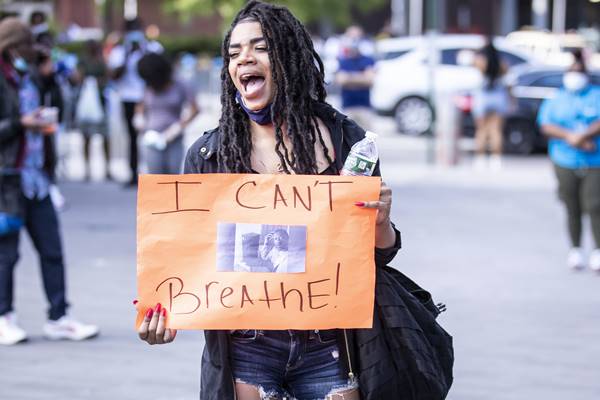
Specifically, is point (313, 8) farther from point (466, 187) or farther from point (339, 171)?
point (339, 171)

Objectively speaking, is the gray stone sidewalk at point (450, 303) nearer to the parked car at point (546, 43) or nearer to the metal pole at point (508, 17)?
the parked car at point (546, 43)

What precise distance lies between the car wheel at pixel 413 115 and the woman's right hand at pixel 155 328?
2013 cm

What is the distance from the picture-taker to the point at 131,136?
14.6 m

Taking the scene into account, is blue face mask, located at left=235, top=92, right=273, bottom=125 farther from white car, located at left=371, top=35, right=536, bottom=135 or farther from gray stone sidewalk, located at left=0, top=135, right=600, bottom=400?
white car, located at left=371, top=35, right=536, bottom=135

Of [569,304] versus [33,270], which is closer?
[569,304]

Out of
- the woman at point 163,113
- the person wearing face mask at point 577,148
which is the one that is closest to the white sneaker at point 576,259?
the person wearing face mask at point 577,148

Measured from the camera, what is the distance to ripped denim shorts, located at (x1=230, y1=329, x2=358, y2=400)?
3.20m

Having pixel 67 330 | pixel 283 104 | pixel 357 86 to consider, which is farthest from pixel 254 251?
pixel 357 86

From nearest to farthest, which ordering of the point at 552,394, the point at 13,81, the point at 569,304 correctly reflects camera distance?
the point at 552,394
the point at 13,81
the point at 569,304

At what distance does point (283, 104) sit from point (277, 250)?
0.41 meters

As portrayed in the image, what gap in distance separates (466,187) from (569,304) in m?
6.93

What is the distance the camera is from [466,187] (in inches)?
602

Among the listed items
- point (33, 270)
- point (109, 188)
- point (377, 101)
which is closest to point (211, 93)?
point (377, 101)

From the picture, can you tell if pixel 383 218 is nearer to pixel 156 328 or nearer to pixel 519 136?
pixel 156 328
